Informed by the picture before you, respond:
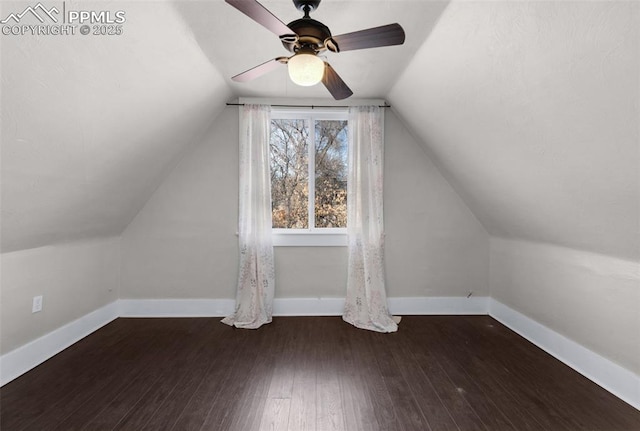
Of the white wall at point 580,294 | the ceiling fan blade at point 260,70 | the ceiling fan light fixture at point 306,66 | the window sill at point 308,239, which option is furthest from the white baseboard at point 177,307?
the white wall at point 580,294

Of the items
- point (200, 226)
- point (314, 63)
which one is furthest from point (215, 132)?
point (314, 63)

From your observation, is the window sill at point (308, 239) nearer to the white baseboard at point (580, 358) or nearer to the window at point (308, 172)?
the window at point (308, 172)

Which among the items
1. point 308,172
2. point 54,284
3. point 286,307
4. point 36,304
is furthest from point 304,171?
point 36,304

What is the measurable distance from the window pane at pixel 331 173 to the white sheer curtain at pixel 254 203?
0.60 m

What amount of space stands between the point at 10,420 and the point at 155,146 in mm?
2074

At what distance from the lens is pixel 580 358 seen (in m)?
2.29

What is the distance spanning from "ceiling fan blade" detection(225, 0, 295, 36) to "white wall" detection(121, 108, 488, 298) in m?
2.08

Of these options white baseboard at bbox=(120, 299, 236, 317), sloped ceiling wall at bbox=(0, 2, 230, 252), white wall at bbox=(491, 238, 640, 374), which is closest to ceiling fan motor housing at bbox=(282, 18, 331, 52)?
sloped ceiling wall at bbox=(0, 2, 230, 252)

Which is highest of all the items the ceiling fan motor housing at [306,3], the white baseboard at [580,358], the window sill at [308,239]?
the ceiling fan motor housing at [306,3]

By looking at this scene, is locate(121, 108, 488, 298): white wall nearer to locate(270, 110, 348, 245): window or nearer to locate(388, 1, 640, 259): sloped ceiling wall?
locate(270, 110, 348, 245): window

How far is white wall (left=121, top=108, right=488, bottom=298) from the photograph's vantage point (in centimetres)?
334

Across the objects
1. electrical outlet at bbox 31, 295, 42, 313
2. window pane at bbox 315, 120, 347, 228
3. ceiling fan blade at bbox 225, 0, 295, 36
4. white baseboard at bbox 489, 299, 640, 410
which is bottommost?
white baseboard at bbox 489, 299, 640, 410

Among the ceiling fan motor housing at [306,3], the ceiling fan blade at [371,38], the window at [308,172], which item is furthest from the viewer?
the window at [308,172]

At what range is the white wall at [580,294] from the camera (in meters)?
1.99
